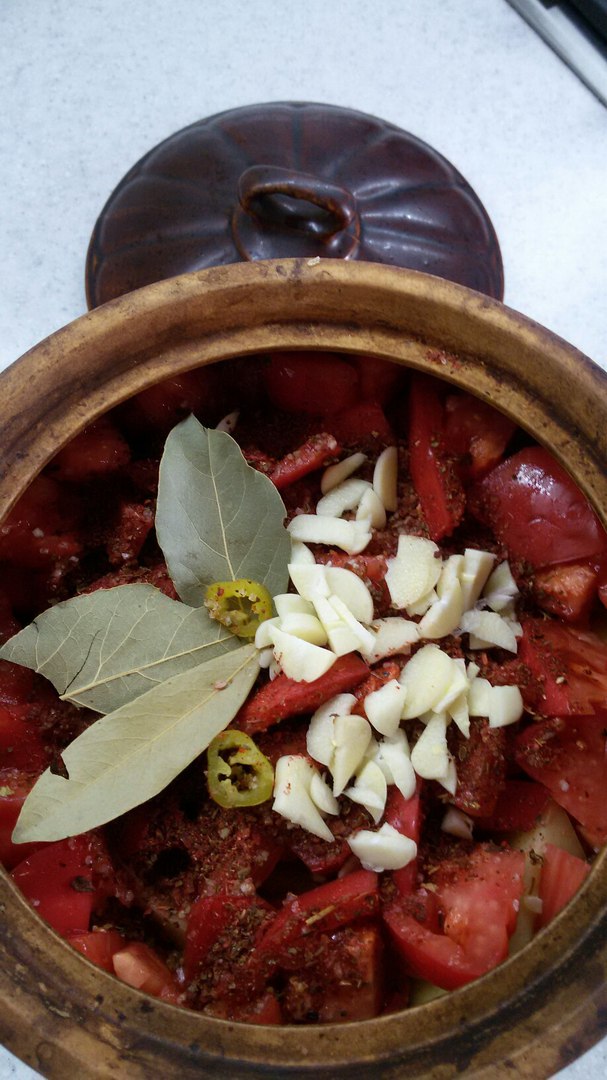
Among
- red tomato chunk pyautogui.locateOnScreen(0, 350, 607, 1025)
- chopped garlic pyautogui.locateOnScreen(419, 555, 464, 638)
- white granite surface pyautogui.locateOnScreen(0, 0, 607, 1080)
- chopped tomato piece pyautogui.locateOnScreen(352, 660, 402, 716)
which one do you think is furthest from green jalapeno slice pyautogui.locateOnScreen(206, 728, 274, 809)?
white granite surface pyautogui.locateOnScreen(0, 0, 607, 1080)

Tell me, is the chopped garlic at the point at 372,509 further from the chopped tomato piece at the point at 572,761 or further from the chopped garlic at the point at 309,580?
the chopped tomato piece at the point at 572,761

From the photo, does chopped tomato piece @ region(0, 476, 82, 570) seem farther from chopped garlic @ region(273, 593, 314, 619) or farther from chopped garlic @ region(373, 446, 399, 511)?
chopped garlic @ region(373, 446, 399, 511)

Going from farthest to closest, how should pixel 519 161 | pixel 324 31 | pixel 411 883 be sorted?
pixel 324 31 < pixel 519 161 < pixel 411 883

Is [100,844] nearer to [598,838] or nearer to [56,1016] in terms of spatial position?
[56,1016]

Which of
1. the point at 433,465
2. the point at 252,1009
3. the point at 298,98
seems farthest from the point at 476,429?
the point at 298,98

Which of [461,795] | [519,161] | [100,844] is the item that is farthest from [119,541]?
[519,161]
